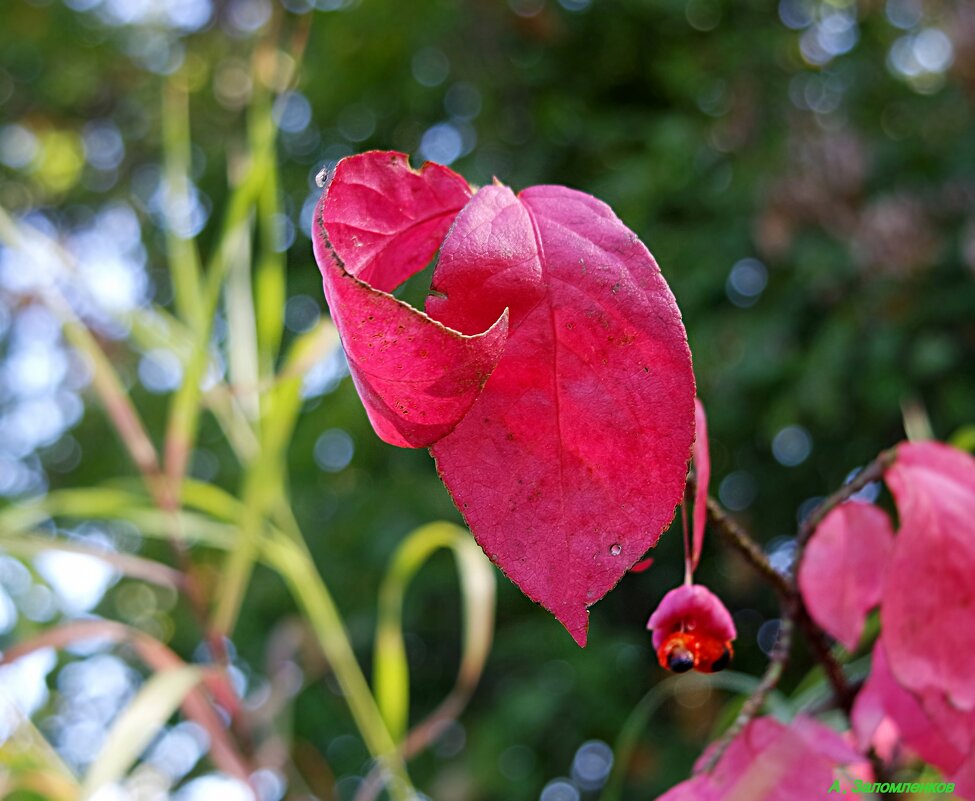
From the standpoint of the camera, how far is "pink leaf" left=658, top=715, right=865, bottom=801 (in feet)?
0.80

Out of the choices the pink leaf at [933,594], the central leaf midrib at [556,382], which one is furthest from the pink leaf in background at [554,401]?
the pink leaf at [933,594]

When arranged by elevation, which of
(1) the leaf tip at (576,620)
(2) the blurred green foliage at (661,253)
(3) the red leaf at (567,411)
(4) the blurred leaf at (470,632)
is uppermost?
(3) the red leaf at (567,411)

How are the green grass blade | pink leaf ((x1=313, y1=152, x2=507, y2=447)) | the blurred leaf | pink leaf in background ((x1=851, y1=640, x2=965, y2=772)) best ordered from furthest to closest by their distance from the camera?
the blurred leaf
the green grass blade
pink leaf in background ((x1=851, y1=640, x2=965, y2=772))
pink leaf ((x1=313, y1=152, x2=507, y2=447))

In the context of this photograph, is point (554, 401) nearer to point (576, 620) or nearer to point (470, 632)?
point (576, 620)

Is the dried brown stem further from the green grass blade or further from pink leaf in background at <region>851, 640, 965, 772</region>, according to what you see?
the green grass blade

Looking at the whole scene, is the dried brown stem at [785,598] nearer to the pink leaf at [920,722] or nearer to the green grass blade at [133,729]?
the pink leaf at [920,722]

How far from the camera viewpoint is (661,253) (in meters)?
1.47

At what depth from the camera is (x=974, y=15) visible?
1335mm

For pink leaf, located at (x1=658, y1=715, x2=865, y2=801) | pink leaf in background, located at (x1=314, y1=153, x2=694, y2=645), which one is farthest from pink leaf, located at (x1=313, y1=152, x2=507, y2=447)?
pink leaf, located at (x1=658, y1=715, x2=865, y2=801)

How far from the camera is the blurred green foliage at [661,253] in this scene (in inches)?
50.5

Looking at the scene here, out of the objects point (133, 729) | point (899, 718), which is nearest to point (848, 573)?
point (899, 718)

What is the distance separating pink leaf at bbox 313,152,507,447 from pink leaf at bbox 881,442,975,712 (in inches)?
5.9

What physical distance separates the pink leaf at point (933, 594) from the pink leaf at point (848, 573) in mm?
47

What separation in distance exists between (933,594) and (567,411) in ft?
0.45
